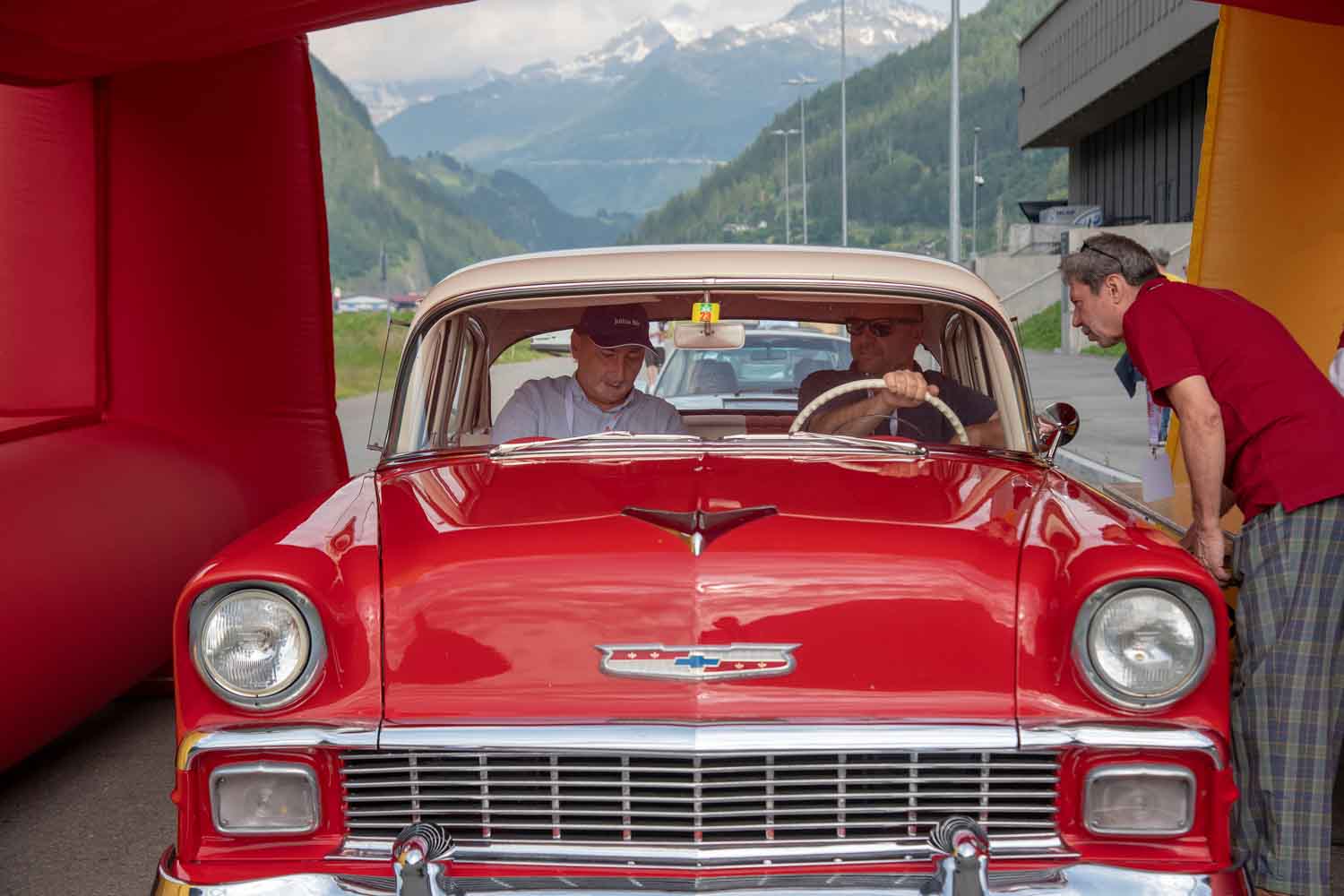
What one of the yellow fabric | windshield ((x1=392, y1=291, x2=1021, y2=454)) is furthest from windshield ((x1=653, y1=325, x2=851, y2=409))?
the yellow fabric

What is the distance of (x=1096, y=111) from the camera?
44344mm

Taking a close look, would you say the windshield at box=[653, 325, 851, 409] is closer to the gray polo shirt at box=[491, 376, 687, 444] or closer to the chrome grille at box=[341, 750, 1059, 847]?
the gray polo shirt at box=[491, 376, 687, 444]

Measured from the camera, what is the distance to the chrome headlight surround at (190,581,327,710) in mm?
2598

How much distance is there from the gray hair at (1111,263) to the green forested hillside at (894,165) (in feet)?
364

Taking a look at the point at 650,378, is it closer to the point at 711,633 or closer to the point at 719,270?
the point at 719,270

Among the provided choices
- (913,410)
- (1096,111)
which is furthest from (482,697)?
(1096,111)

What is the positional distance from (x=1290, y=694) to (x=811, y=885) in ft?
4.96

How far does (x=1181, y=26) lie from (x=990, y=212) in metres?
105

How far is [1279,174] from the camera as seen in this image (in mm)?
6172

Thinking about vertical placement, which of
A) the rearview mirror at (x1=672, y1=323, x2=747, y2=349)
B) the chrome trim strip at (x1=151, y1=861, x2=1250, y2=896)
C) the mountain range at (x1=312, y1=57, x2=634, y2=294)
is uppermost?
the mountain range at (x1=312, y1=57, x2=634, y2=294)

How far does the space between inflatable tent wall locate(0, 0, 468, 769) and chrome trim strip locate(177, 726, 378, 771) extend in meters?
2.17

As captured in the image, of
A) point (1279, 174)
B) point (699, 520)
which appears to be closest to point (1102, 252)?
point (699, 520)

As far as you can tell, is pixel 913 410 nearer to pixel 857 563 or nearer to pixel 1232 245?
pixel 857 563

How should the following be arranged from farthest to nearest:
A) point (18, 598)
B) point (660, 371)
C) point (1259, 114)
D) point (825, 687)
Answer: point (1259, 114)
point (660, 371)
point (18, 598)
point (825, 687)
